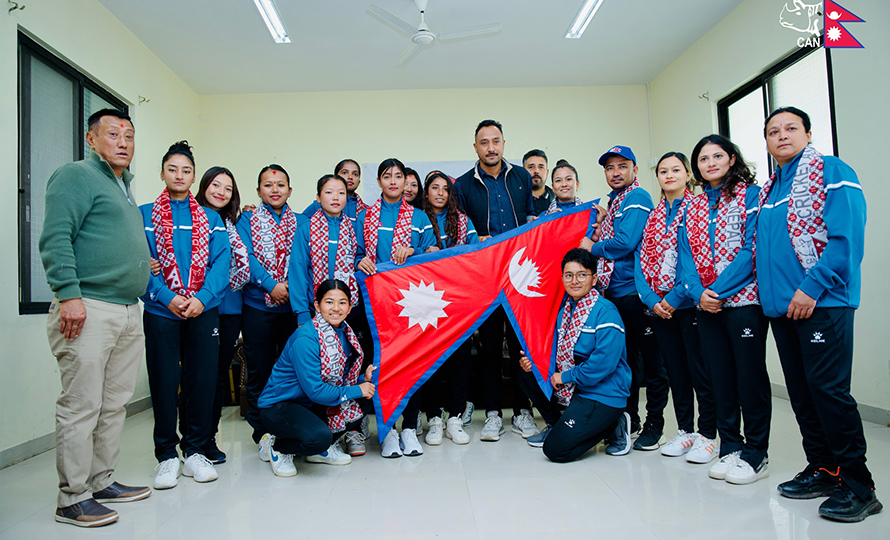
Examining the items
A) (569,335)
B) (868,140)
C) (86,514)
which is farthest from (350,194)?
(868,140)

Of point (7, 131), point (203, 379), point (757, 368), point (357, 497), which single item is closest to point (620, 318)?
point (757, 368)

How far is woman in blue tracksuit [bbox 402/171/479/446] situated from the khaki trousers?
4.81 feet

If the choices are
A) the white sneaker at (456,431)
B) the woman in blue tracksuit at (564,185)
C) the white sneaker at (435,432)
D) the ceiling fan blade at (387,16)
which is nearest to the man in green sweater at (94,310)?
the white sneaker at (435,432)

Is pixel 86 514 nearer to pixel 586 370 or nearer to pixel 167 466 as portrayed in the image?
pixel 167 466

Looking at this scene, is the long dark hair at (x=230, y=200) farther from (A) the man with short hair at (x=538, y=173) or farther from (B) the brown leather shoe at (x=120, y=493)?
(A) the man with short hair at (x=538, y=173)

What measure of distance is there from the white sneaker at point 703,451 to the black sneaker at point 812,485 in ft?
1.37

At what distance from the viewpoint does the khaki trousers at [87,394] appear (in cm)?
204

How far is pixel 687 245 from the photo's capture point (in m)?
2.55

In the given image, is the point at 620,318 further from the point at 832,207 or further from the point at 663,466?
the point at 832,207

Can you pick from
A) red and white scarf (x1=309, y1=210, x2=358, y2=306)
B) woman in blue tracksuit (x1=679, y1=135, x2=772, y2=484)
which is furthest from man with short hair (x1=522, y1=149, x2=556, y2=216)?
red and white scarf (x1=309, y1=210, x2=358, y2=306)

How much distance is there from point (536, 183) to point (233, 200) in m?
2.22

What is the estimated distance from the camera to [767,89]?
4500 millimetres

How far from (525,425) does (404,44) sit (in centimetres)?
383

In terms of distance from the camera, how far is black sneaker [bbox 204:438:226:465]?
2744 mm
